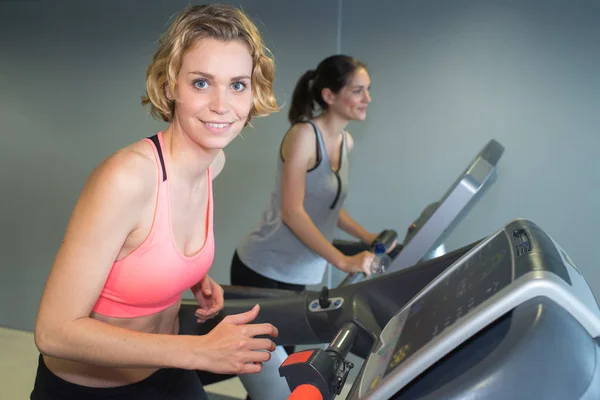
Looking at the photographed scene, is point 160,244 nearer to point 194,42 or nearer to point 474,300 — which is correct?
point 194,42

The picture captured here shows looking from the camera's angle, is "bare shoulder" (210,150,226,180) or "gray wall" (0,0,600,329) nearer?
"bare shoulder" (210,150,226,180)

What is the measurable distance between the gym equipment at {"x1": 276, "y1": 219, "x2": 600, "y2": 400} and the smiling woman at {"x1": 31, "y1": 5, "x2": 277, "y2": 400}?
0.20 meters

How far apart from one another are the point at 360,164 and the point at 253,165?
0.63 meters

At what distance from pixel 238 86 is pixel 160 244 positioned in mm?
347

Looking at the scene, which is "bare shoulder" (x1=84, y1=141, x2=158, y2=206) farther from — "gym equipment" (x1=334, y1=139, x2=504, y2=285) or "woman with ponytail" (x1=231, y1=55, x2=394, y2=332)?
"woman with ponytail" (x1=231, y1=55, x2=394, y2=332)

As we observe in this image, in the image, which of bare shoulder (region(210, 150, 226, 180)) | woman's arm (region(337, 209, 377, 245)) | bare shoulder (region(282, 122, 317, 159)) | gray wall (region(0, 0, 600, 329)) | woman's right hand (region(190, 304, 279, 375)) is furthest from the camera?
gray wall (region(0, 0, 600, 329))

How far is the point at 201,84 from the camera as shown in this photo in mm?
1204

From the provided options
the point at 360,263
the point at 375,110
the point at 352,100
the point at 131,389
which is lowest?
the point at 131,389

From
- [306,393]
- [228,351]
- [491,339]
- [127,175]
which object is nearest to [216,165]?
[127,175]

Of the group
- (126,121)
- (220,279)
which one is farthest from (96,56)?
(220,279)

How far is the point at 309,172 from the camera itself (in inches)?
94.2

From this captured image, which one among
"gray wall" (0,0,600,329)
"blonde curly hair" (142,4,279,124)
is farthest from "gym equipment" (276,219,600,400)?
"gray wall" (0,0,600,329)

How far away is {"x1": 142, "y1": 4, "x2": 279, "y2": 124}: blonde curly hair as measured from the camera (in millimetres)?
1197

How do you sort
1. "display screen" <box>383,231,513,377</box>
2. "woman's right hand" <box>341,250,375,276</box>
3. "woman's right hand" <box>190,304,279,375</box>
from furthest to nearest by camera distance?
"woman's right hand" <box>341,250,375,276</box> < "woman's right hand" <box>190,304,279,375</box> < "display screen" <box>383,231,513,377</box>
